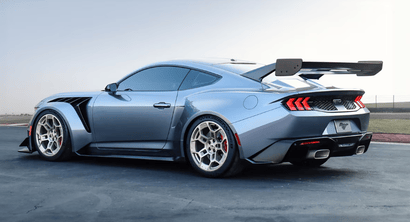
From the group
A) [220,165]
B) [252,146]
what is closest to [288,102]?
[252,146]

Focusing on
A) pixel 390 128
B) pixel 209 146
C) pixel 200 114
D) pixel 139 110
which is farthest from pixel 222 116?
pixel 390 128

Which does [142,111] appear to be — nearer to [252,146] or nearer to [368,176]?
[252,146]

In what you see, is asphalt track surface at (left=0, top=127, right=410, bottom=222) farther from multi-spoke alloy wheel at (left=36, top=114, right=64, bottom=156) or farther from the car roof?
the car roof

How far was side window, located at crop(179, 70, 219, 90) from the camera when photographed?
223 inches

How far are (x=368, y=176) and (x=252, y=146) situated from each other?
5.34 feet

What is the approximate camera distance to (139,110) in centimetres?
600

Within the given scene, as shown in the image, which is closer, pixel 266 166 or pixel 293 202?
pixel 293 202

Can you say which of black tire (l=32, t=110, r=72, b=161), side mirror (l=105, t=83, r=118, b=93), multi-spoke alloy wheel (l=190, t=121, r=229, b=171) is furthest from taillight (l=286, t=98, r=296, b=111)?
black tire (l=32, t=110, r=72, b=161)

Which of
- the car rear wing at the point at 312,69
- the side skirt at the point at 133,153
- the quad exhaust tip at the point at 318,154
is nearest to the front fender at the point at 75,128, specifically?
the side skirt at the point at 133,153

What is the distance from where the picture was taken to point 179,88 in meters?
5.86

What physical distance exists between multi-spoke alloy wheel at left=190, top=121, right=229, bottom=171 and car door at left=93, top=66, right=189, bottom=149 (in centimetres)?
45

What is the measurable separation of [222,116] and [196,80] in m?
0.78

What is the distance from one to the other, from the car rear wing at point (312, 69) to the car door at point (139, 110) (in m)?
1.10

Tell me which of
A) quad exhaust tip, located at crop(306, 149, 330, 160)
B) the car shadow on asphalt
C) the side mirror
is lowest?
the car shadow on asphalt
